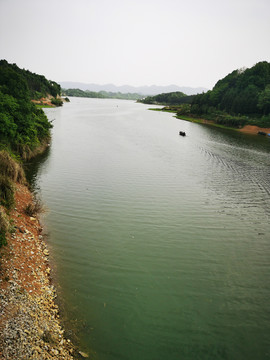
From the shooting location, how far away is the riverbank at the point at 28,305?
7.80 m

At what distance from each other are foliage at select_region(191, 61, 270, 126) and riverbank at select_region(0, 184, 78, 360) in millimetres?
104801

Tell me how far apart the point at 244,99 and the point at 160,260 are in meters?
122

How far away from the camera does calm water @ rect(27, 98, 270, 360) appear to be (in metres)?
9.73

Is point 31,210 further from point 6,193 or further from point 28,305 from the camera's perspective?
point 28,305

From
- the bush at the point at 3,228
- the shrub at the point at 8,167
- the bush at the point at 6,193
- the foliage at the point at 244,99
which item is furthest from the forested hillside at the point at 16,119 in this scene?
the foliage at the point at 244,99

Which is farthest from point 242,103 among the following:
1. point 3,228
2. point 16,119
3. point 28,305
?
point 28,305

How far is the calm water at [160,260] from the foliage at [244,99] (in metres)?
89.2

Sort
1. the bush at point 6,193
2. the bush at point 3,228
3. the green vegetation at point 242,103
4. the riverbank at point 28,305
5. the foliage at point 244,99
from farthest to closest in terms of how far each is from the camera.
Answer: the foliage at point 244,99 → the green vegetation at point 242,103 → the bush at point 6,193 → the bush at point 3,228 → the riverbank at point 28,305

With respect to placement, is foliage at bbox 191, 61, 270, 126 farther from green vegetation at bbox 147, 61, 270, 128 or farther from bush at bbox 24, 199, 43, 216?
bush at bbox 24, 199, 43, 216

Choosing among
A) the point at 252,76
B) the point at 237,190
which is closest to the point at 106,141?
the point at 237,190

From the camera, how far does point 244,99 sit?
113 meters

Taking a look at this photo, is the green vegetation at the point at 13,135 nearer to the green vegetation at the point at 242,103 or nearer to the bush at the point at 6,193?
the bush at the point at 6,193

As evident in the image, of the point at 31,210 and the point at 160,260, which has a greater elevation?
the point at 31,210

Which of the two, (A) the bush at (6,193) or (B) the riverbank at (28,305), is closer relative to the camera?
(B) the riverbank at (28,305)
